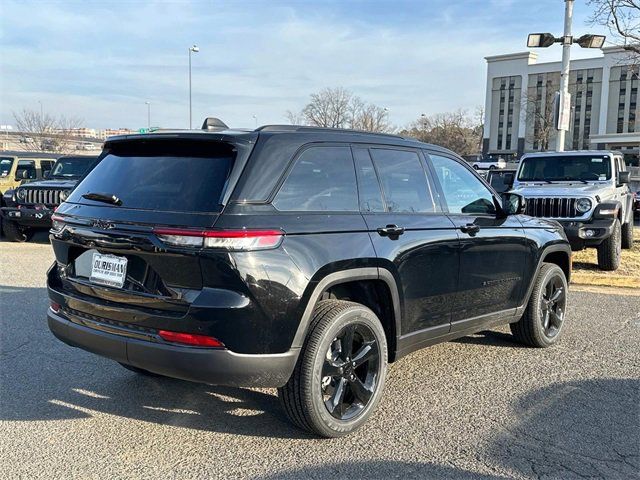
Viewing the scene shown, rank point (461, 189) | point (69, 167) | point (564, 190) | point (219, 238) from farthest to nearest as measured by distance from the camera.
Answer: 1. point (69, 167)
2. point (564, 190)
3. point (461, 189)
4. point (219, 238)

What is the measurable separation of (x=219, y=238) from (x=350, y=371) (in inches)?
49.5

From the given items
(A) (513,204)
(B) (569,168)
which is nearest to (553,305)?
A: (A) (513,204)

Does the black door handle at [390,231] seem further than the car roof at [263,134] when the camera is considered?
Yes

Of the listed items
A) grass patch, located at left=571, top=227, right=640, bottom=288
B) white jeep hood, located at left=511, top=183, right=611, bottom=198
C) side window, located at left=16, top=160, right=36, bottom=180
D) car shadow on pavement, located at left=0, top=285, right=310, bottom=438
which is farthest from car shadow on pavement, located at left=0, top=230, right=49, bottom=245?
grass patch, located at left=571, top=227, right=640, bottom=288

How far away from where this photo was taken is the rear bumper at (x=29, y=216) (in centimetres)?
1198

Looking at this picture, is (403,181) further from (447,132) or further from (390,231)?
(447,132)

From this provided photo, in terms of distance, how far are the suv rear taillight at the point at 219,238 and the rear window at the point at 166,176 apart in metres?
0.15

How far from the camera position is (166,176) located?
3459 millimetres

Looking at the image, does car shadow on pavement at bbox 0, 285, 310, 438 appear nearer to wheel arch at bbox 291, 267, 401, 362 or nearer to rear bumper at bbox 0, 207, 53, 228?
wheel arch at bbox 291, 267, 401, 362

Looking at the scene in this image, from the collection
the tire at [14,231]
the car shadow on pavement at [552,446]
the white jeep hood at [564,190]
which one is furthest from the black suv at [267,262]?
the tire at [14,231]

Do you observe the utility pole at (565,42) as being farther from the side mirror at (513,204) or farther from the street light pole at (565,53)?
the side mirror at (513,204)

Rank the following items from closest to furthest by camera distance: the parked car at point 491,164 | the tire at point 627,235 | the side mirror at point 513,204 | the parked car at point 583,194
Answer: the side mirror at point 513,204 → the parked car at point 583,194 → the tire at point 627,235 → the parked car at point 491,164

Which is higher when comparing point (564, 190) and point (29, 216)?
point (564, 190)

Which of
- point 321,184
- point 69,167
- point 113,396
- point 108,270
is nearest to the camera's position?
point 108,270
